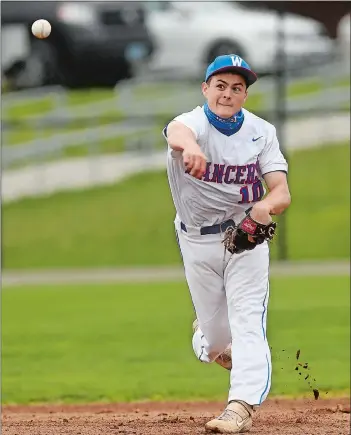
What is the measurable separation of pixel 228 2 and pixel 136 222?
727 cm

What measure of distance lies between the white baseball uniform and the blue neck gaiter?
21 mm

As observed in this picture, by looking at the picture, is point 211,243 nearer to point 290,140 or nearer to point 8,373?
point 8,373

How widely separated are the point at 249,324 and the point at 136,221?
15.0 metres

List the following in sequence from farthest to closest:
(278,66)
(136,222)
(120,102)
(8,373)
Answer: (120,102), (136,222), (278,66), (8,373)

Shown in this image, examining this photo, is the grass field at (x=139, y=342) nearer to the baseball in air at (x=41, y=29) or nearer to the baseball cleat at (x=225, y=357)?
the baseball cleat at (x=225, y=357)

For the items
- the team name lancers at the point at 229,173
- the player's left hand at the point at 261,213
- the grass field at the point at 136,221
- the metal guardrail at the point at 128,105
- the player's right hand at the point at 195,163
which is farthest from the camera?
the metal guardrail at the point at 128,105

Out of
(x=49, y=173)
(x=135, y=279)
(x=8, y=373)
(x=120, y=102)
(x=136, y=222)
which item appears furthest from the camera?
(x=120, y=102)

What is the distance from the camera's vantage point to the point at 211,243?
5.67m

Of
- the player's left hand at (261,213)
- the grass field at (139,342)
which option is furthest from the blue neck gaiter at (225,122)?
the grass field at (139,342)

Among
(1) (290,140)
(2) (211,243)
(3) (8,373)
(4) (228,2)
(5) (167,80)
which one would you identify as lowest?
(3) (8,373)

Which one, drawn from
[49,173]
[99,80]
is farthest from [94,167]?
[99,80]

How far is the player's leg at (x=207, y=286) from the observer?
5.70 m

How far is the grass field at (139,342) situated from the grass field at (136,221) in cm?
396

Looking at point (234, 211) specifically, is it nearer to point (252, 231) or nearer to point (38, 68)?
point (252, 231)
